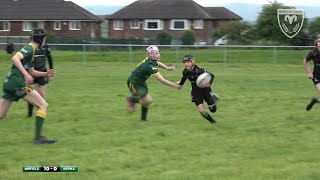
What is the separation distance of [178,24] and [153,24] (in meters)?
3.03

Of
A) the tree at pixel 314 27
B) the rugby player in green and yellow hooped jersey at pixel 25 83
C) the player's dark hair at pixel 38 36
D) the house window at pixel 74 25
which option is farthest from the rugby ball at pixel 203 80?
the house window at pixel 74 25

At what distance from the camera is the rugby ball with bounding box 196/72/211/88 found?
1045 centimetres

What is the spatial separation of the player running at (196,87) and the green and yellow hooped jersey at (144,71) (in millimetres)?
557

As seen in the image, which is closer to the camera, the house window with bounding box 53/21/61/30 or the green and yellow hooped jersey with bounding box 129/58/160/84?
the green and yellow hooped jersey with bounding box 129/58/160/84

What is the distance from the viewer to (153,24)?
223ft

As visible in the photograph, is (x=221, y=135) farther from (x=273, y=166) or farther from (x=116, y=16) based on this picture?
(x=116, y=16)

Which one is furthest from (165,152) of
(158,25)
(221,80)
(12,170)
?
(158,25)

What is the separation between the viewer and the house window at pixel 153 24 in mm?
67562

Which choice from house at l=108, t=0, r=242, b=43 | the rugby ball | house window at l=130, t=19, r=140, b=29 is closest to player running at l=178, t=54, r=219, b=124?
the rugby ball

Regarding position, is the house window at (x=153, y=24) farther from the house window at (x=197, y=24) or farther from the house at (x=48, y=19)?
the house at (x=48, y=19)

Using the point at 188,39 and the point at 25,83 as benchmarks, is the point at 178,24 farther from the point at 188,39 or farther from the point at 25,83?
the point at 25,83

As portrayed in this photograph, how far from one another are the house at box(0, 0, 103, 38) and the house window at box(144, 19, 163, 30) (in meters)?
5.87

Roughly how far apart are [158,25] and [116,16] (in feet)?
18.0

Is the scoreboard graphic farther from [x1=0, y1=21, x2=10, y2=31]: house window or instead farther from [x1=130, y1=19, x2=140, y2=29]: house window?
[x1=0, y1=21, x2=10, y2=31]: house window
